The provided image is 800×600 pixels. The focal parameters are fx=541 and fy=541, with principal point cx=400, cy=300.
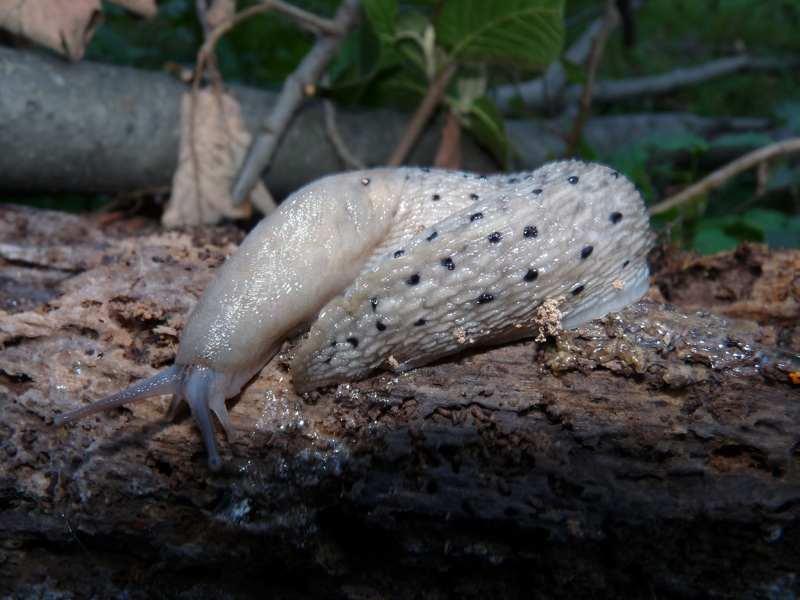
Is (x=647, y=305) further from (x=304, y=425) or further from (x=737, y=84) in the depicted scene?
(x=737, y=84)

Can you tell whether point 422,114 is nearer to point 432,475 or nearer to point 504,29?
point 504,29

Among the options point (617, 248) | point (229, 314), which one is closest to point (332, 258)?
point (229, 314)

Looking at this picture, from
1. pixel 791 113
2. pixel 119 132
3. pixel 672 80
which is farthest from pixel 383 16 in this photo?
pixel 672 80

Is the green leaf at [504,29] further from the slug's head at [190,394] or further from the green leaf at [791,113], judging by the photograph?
the green leaf at [791,113]

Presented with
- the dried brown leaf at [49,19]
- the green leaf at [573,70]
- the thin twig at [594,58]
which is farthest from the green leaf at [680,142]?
the dried brown leaf at [49,19]

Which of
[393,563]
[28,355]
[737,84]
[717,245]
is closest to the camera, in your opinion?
[393,563]

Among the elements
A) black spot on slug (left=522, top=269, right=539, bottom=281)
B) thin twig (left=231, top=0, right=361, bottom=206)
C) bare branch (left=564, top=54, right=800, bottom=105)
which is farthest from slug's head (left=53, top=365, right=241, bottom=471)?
bare branch (left=564, top=54, right=800, bottom=105)
